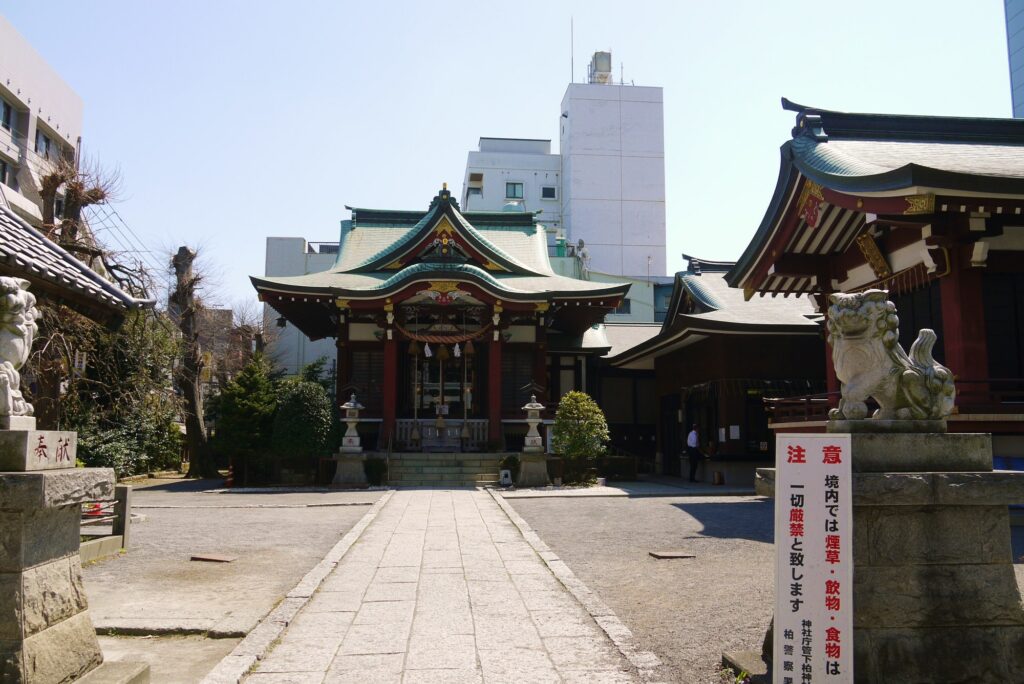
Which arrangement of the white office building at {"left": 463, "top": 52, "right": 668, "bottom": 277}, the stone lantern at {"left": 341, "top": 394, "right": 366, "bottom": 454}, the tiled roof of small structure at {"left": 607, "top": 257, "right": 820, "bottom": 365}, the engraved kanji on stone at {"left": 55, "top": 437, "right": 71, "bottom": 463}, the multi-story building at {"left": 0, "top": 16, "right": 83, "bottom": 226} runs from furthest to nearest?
the white office building at {"left": 463, "top": 52, "right": 668, "bottom": 277}
the multi-story building at {"left": 0, "top": 16, "right": 83, "bottom": 226}
the stone lantern at {"left": 341, "top": 394, "right": 366, "bottom": 454}
the tiled roof of small structure at {"left": 607, "top": 257, "right": 820, "bottom": 365}
the engraved kanji on stone at {"left": 55, "top": 437, "right": 71, "bottom": 463}

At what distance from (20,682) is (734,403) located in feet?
58.1

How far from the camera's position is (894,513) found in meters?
4.13

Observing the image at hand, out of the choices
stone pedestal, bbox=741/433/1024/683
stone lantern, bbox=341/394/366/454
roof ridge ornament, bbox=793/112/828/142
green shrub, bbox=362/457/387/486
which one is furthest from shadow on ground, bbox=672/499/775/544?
stone lantern, bbox=341/394/366/454

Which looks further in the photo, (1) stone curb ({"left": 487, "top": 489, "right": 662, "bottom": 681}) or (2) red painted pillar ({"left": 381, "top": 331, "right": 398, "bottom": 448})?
(2) red painted pillar ({"left": 381, "top": 331, "right": 398, "bottom": 448})

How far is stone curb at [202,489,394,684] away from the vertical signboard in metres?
3.10

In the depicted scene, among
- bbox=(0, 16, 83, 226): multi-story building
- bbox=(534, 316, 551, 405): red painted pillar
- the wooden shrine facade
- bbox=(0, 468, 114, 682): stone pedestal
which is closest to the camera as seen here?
bbox=(0, 468, 114, 682): stone pedestal

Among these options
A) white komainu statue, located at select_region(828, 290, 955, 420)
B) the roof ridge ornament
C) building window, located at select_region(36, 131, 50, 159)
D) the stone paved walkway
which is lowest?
the stone paved walkway

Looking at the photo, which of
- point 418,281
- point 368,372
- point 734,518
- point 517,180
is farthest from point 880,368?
point 517,180

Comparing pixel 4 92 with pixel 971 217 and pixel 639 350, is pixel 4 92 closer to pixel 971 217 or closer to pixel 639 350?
pixel 639 350

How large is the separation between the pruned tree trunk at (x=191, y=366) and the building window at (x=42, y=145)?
14.4 meters

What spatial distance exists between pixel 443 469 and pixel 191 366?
28.4 ft

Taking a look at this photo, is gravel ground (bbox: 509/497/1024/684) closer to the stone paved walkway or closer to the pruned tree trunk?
the stone paved walkway

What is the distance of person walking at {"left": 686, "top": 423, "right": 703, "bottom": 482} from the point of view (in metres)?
20.5

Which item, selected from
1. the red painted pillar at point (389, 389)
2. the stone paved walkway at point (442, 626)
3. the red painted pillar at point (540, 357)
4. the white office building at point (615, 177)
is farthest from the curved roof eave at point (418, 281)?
the white office building at point (615, 177)
